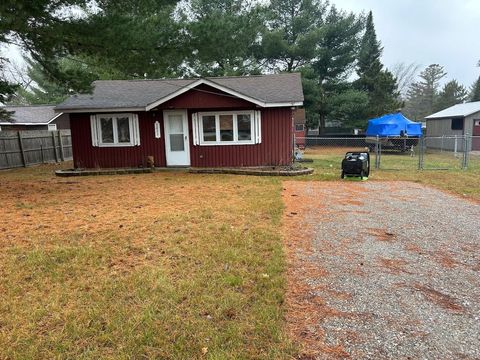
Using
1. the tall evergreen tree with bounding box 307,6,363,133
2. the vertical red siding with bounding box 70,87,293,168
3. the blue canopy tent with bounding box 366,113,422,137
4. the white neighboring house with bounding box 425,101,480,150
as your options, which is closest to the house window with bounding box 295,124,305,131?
the tall evergreen tree with bounding box 307,6,363,133

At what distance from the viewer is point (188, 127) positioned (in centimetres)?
1319

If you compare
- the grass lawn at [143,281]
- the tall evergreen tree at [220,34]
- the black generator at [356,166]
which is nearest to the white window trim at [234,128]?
the tall evergreen tree at [220,34]

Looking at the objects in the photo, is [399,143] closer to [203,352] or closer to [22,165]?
[22,165]

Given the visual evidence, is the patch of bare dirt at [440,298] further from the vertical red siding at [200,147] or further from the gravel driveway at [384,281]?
the vertical red siding at [200,147]

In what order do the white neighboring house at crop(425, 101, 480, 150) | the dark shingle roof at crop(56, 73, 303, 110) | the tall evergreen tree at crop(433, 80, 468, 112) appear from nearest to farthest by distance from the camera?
the dark shingle roof at crop(56, 73, 303, 110) < the white neighboring house at crop(425, 101, 480, 150) < the tall evergreen tree at crop(433, 80, 468, 112)

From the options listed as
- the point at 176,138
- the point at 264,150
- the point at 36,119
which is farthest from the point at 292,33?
the point at 36,119

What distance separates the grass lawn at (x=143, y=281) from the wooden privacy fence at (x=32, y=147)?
10009mm

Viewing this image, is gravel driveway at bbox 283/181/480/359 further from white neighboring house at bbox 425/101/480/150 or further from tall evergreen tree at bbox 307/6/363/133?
tall evergreen tree at bbox 307/6/363/133

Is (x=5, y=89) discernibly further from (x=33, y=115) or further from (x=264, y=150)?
(x=33, y=115)

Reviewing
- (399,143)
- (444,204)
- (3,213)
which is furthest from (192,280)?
(399,143)

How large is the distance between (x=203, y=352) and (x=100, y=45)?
861cm

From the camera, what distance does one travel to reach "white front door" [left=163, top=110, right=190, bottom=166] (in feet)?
43.3

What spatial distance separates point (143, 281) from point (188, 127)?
9963 millimetres

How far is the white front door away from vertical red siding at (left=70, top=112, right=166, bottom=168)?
0.26m
